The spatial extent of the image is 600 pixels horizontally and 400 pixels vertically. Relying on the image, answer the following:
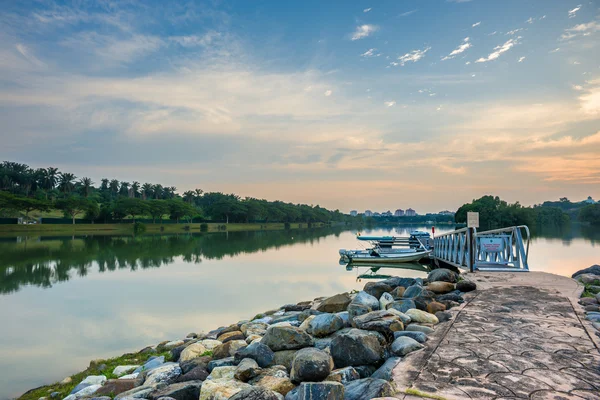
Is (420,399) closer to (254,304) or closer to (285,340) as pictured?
(285,340)

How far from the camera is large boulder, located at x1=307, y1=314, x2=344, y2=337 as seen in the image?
6.03 m

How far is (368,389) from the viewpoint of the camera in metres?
3.46

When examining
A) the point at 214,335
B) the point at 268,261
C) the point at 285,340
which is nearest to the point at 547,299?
the point at 285,340

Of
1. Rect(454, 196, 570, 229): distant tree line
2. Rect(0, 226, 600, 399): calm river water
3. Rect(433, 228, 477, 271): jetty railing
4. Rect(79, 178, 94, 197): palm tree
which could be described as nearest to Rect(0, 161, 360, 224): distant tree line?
Rect(79, 178, 94, 197): palm tree

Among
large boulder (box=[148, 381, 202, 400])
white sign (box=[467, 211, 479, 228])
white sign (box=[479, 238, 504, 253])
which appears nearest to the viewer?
large boulder (box=[148, 381, 202, 400])

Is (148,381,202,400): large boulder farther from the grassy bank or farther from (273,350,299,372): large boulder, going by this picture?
the grassy bank

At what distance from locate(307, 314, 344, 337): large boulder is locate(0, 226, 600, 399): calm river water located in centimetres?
584

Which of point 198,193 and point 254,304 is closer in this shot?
point 254,304

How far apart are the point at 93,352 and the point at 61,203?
62.8 m

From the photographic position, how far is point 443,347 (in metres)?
4.52

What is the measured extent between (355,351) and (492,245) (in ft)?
33.0

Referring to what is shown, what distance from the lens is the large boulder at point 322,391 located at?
10.8ft

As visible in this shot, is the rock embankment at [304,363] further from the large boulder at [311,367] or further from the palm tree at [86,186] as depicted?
the palm tree at [86,186]

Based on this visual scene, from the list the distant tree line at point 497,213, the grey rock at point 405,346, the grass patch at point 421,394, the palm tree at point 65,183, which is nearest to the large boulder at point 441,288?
the grey rock at point 405,346
